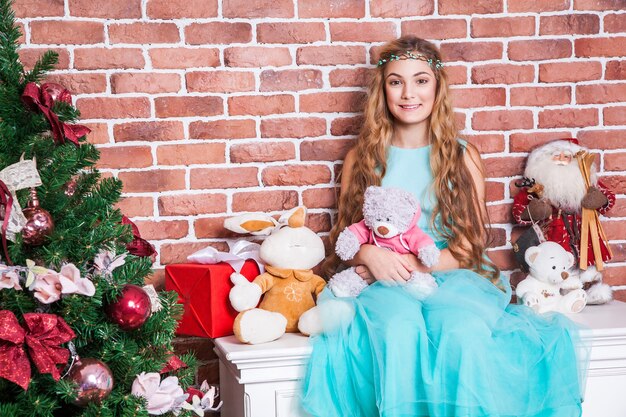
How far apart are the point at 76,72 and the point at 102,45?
0.41 ft

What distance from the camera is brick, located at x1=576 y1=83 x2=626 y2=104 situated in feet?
8.14

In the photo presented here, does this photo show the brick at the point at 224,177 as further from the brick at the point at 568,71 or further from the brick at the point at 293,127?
the brick at the point at 568,71

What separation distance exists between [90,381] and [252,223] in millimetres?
794

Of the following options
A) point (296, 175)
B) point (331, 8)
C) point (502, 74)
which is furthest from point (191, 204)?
point (502, 74)

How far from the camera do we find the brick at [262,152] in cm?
235

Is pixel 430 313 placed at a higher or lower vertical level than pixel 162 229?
lower

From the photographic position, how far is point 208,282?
1982mm

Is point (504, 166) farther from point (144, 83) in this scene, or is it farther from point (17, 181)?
point (17, 181)

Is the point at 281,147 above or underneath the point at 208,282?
above

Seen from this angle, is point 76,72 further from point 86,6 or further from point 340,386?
point 340,386

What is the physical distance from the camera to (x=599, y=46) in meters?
2.47

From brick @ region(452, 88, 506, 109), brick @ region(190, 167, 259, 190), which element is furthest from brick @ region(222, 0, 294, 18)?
brick @ region(452, 88, 506, 109)

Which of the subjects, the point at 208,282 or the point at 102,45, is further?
the point at 102,45

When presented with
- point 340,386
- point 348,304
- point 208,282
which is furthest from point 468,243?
point 208,282
